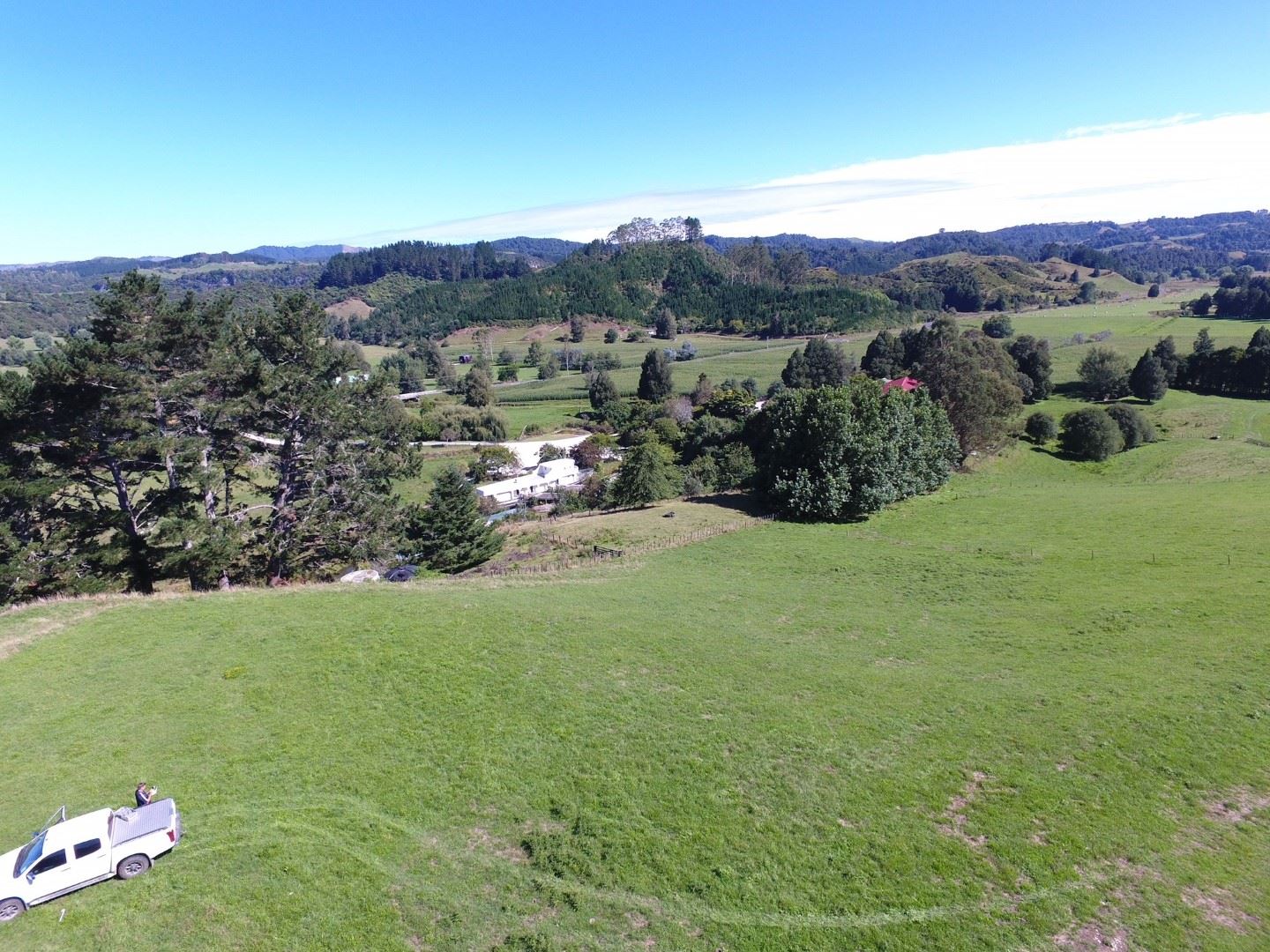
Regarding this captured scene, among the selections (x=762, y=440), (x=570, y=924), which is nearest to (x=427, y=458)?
(x=762, y=440)

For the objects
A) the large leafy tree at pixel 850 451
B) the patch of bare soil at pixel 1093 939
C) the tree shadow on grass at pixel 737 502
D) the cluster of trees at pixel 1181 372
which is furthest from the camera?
the cluster of trees at pixel 1181 372

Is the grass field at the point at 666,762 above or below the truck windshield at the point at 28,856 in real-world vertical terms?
below

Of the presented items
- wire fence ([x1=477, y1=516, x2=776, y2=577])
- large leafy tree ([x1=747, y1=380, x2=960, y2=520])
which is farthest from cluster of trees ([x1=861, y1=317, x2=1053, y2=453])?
wire fence ([x1=477, y1=516, x2=776, y2=577])

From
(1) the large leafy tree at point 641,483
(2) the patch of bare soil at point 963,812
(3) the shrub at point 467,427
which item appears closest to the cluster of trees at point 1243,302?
(1) the large leafy tree at point 641,483

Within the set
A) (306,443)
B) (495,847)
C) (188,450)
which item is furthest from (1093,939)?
(306,443)

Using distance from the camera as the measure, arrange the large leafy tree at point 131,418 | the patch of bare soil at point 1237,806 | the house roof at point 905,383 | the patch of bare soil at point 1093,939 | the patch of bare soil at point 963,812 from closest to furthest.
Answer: the patch of bare soil at point 1093,939 < the patch of bare soil at point 963,812 < the patch of bare soil at point 1237,806 < the large leafy tree at point 131,418 < the house roof at point 905,383

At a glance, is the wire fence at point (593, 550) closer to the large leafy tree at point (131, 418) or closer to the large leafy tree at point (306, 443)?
the large leafy tree at point (306, 443)
